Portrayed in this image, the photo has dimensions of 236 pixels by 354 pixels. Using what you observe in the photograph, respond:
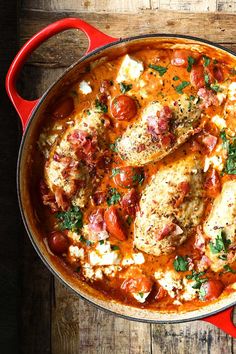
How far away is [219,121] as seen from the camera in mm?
3844

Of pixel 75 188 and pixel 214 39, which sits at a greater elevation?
pixel 214 39

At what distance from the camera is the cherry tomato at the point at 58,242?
392 centimetres

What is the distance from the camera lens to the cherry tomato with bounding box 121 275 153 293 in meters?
3.91

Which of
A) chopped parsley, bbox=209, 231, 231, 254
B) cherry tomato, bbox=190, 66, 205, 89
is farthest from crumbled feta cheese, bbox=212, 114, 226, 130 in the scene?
chopped parsley, bbox=209, 231, 231, 254

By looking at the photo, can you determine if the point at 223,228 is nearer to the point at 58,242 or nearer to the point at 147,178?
the point at 147,178

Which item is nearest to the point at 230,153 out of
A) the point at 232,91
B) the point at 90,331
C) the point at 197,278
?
the point at 232,91

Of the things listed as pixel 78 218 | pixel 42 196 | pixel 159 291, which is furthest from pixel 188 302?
pixel 42 196

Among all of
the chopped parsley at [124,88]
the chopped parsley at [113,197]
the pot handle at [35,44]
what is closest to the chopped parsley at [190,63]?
the chopped parsley at [124,88]

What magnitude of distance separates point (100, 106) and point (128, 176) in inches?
19.6

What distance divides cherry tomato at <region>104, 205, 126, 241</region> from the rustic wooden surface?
22.9 inches

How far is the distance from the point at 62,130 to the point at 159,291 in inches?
50.4

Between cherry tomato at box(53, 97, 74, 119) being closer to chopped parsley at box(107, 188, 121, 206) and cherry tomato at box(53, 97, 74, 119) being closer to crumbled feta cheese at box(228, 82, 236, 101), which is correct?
chopped parsley at box(107, 188, 121, 206)

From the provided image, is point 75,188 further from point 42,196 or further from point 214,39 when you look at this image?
point 214,39

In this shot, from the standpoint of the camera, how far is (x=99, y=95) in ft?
12.6
